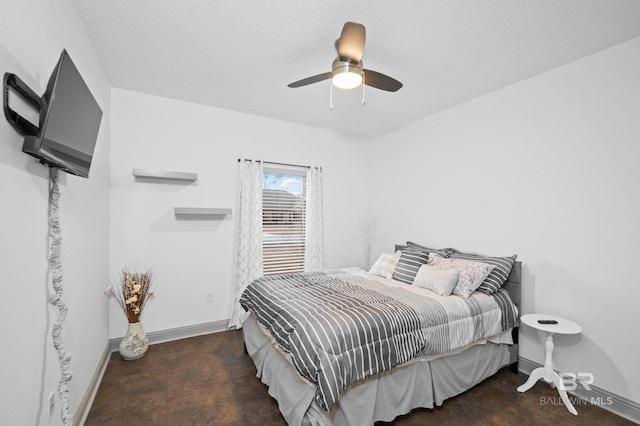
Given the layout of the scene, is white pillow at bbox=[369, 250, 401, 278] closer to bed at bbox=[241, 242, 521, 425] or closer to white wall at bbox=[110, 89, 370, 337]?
bed at bbox=[241, 242, 521, 425]

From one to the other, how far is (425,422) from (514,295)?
1566 mm

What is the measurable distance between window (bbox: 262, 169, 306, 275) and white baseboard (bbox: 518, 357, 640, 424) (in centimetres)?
325

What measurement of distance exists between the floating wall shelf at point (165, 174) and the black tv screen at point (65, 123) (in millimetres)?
1530

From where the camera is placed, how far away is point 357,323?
6.23 feet

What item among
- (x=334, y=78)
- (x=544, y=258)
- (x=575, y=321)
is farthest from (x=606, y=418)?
(x=334, y=78)

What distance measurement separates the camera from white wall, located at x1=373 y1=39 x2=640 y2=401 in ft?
7.36

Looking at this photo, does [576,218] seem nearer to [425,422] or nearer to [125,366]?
[425,422]

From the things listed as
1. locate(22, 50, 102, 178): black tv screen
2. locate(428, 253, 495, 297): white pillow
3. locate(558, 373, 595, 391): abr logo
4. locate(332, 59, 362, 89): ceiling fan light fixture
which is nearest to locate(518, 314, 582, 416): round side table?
locate(558, 373, 595, 391): abr logo

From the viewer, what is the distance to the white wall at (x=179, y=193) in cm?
321

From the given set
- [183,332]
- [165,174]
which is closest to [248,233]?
[165,174]

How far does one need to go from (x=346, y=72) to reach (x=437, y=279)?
204 centimetres

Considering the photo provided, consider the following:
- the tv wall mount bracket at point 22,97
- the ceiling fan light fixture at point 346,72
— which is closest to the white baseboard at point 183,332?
the tv wall mount bracket at point 22,97

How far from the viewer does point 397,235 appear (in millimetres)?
4371

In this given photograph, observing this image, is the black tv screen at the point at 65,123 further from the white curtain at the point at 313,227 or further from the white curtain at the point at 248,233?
the white curtain at the point at 313,227
